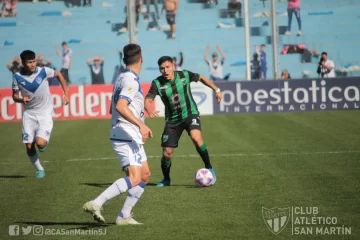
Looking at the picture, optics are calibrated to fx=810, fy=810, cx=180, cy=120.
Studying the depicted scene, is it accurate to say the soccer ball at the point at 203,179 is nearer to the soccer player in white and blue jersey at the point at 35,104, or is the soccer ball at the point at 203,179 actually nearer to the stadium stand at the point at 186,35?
the soccer player in white and blue jersey at the point at 35,104

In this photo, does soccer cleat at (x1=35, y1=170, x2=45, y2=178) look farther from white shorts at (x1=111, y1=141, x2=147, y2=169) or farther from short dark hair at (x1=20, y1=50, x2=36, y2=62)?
white shorts at (x1=111, y1=141, x2=147, y2=169)

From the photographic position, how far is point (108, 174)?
15.1 metres

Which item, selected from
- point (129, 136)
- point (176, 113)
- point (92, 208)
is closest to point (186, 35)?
point (176, 113)

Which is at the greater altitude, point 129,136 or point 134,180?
point 129,136

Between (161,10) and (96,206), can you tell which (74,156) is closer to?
(96,206)

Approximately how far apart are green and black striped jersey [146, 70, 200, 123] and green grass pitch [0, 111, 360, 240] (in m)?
1.16

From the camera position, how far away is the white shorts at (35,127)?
49.1ft

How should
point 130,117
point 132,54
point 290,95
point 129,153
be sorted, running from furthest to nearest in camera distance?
point 290,95
point 129,153
point 132,54
point 130,117

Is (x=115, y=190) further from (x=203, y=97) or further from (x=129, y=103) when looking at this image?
(x=203, y=97)

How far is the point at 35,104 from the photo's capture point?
1505 cm

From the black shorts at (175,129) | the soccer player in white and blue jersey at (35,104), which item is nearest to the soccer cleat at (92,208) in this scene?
the black shorts at (175,129)

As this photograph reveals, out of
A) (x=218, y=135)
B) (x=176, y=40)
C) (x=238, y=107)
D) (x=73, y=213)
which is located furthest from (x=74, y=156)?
(x=176, y=40)

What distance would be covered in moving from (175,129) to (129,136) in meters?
4.00

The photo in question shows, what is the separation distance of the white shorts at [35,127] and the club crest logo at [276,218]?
18.9ft
